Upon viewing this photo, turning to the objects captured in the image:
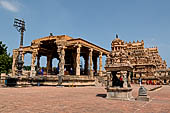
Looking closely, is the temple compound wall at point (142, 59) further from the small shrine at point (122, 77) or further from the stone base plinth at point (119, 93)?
the stone base plinth at point (119, 93)

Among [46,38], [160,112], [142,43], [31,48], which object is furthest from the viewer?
[142,43]

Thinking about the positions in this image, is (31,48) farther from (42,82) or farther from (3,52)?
(3,52)

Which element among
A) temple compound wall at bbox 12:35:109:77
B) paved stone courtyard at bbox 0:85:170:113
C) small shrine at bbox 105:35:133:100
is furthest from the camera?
temple compound wall at bbox 12:35:109:77

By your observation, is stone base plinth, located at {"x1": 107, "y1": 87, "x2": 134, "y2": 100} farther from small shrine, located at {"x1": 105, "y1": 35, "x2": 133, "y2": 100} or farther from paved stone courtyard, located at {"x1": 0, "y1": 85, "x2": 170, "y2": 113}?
paved stone courtyard, located at {"x1": 0, "y1": 85, "x2": 170, "y2": 113}

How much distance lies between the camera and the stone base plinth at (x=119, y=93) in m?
11.5

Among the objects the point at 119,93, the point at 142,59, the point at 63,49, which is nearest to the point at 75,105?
the point at 119,93

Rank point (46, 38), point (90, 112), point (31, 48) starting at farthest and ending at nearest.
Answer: point (31, 48) < point (46, 38) < point (90, 112)

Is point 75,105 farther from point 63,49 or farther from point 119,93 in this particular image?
point 63,49

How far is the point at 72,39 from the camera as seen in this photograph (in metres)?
33.1

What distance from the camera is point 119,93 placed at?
1173 cm

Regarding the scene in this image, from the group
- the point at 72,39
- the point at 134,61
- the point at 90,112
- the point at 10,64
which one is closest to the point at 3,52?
the point at 10,64

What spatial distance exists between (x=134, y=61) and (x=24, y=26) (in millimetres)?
44516

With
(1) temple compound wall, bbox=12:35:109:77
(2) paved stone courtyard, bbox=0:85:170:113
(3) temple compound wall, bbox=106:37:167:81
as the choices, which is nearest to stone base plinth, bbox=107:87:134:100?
(2) paved stone courtyard, bbox=0:85:170:113

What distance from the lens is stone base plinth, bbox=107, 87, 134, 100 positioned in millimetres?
11455
